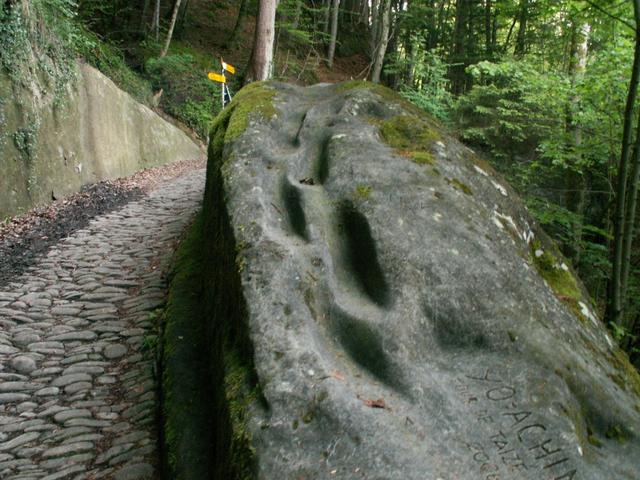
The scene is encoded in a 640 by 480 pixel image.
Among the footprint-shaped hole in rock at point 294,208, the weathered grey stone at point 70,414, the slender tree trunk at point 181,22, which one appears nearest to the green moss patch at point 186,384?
the weathered grey stone at point 70,414

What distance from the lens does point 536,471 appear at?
2053mm

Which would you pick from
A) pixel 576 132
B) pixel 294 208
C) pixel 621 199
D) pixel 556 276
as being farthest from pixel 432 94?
pixel 294 208

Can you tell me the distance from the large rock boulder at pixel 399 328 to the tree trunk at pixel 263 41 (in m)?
8.63

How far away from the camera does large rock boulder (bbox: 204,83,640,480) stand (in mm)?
2090

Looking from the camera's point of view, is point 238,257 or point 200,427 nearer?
point 200,427

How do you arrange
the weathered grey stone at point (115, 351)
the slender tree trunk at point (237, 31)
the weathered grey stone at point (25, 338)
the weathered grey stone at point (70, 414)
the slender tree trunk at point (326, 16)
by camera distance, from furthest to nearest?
the slender tree trunk at point (326, 16), the slender tree trunk at point (237, 31), the weathered grey stone at point (25, 338), the weathered grey stone at point (115, 351), the weathered grey stone at point (70, 414)

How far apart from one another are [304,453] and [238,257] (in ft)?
4.41

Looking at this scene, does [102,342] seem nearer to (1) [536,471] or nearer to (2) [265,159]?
(2) [265,159]

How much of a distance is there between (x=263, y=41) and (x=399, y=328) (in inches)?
432

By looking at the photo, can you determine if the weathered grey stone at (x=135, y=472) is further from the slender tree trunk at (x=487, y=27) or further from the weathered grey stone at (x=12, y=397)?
the slender tree trunk at (x=487, y=27)

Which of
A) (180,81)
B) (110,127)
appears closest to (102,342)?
(110,127)

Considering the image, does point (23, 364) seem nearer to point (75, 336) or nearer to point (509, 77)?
point (75, 336)

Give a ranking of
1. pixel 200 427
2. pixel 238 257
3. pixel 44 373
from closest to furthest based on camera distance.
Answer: pixel 200 427, pixel 238 257, pixel 44 373

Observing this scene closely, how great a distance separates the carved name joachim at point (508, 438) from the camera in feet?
6.73
